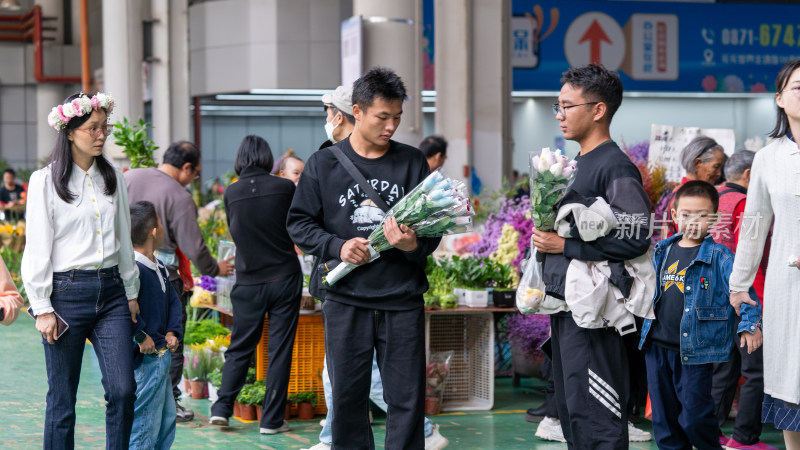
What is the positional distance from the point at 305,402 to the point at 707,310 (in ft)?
8.57

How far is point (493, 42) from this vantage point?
10609 mm

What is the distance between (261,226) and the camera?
557 cm

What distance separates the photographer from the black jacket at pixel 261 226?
557 cm

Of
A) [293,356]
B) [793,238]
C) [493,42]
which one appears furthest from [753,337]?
[493,42]

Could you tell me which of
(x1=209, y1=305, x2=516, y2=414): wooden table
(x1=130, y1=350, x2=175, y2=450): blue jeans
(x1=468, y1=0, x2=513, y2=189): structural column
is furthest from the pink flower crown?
(x1=468, y1=0, x2=513, y2=189): structural column

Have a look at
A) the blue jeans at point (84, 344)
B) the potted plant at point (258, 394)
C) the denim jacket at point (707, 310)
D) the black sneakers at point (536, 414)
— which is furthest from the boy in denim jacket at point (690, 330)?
the potted plant at point (258, 394)

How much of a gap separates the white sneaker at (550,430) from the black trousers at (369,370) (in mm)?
1796

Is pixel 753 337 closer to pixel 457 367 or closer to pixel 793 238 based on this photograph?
pixel 793 238

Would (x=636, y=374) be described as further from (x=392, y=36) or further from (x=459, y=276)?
(x=392, y=36)

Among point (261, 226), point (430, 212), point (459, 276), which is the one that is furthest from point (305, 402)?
point (430, 212)

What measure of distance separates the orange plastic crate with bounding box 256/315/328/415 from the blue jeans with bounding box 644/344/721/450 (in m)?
2.25

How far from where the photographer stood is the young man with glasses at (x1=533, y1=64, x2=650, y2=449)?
343cm

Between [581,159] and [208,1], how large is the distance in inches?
→ 558

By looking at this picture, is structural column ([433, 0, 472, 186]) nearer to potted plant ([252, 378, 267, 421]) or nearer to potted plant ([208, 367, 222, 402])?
potted plant ([208, 367, 222, 402])
